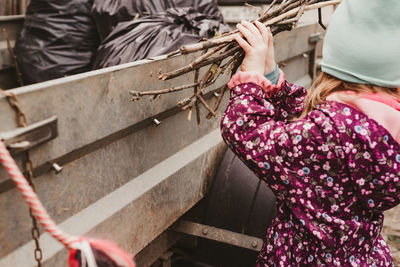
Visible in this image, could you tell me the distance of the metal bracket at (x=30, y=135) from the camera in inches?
43.1

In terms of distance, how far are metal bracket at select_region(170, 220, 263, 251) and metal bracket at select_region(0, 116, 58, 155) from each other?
0.98m

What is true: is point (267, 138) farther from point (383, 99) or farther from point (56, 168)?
point (56, 168)

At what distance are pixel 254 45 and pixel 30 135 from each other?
0.81 m

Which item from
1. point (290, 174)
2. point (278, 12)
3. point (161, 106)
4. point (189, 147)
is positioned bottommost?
point (189, 147)

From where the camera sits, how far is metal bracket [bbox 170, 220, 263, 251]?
1.98 metres

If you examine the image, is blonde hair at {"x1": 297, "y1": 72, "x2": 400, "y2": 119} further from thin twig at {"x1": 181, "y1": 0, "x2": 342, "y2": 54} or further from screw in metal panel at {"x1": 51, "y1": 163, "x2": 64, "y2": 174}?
screw in metal panel at {"x1": 51, "y1": 163, "x2": 64, "y2": 174}

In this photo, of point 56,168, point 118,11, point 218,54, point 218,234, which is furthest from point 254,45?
point 118,11

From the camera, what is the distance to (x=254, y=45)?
158cm

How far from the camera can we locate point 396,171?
1435mm

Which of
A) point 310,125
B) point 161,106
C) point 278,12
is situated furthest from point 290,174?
point 278,12

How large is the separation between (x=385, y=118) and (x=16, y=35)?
9.32 ft

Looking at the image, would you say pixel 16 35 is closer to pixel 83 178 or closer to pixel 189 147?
pixel 189 147

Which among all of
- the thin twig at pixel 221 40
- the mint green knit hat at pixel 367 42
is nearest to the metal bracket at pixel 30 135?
the thin twig at pixel 221 40

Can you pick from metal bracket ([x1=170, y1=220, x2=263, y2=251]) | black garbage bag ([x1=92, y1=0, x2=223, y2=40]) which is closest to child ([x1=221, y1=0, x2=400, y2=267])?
metal bracket ([x1=170, y1=220, x2=263, y2=251])
